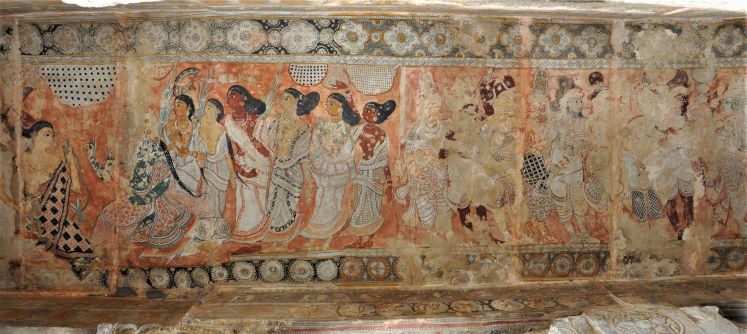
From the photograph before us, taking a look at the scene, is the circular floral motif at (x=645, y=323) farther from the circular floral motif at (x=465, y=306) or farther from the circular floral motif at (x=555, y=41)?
the circular floral motif at (x=555, y=41)

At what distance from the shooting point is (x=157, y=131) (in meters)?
4.23

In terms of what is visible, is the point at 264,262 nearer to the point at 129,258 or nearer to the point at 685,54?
the point at 129,258

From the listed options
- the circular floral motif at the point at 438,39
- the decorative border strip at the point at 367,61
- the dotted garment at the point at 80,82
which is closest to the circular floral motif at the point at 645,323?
the decorative border strip at the point at 367,61

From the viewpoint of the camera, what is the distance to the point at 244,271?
14.1 ft

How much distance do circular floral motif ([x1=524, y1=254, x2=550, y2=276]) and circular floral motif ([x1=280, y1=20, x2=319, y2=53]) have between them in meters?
2.57

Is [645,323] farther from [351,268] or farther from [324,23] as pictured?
[324,23]

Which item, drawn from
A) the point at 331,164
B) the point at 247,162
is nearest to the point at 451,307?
the point at 331,164

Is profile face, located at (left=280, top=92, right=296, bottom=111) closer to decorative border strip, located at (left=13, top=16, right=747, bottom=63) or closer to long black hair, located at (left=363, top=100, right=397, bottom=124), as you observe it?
decorative border strip, located at (left=13, top=16, right=747, bottom=63)

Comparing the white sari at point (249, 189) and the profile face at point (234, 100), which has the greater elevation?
the profile face at point (234, 100)

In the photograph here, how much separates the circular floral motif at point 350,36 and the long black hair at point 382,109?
0.49 metres

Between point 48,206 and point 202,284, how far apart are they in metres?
Result: 1.41

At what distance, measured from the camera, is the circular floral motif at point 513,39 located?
14.2 feet

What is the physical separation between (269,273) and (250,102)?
1.42 m

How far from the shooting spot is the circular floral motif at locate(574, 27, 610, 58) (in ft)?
14.4
